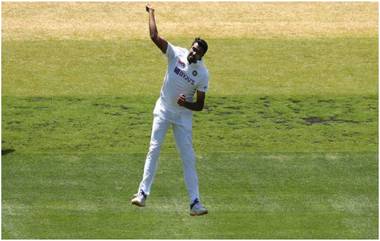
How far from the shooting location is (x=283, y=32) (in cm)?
3644

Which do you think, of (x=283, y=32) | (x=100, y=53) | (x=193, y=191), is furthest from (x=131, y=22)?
(x=193, y=191)

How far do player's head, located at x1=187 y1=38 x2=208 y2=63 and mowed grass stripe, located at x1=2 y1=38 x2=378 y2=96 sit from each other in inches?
522

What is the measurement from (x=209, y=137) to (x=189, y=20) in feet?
30.6

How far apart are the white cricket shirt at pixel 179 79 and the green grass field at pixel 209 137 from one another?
4868 mm

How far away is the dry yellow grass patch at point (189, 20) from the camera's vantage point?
36.2m

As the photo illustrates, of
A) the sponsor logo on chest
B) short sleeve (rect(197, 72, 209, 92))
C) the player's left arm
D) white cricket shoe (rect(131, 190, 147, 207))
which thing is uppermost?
the sponsor logo on chest

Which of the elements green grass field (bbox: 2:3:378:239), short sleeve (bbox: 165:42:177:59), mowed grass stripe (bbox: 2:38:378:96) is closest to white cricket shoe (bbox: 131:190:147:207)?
short sleeve (bbox: 165:42:177:59)

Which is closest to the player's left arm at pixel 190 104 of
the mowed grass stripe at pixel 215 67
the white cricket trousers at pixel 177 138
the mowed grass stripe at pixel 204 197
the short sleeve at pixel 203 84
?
the short sleeve at pixel 203 84

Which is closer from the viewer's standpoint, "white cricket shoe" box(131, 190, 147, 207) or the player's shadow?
"white cricket shoe" box(131, 190, 147, 207)

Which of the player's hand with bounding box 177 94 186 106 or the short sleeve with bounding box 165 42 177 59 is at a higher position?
the short sleeve with bounding box 165 42 177 59

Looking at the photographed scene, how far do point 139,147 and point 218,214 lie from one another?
14.6ft

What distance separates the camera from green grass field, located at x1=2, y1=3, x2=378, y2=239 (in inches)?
920

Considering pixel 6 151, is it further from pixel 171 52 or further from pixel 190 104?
pixel 190 104

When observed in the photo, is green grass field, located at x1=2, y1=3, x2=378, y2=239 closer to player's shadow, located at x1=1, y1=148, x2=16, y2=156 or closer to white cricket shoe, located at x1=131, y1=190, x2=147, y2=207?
player's shadow, located at x1=1, y1=148, x2=16, y2=156
